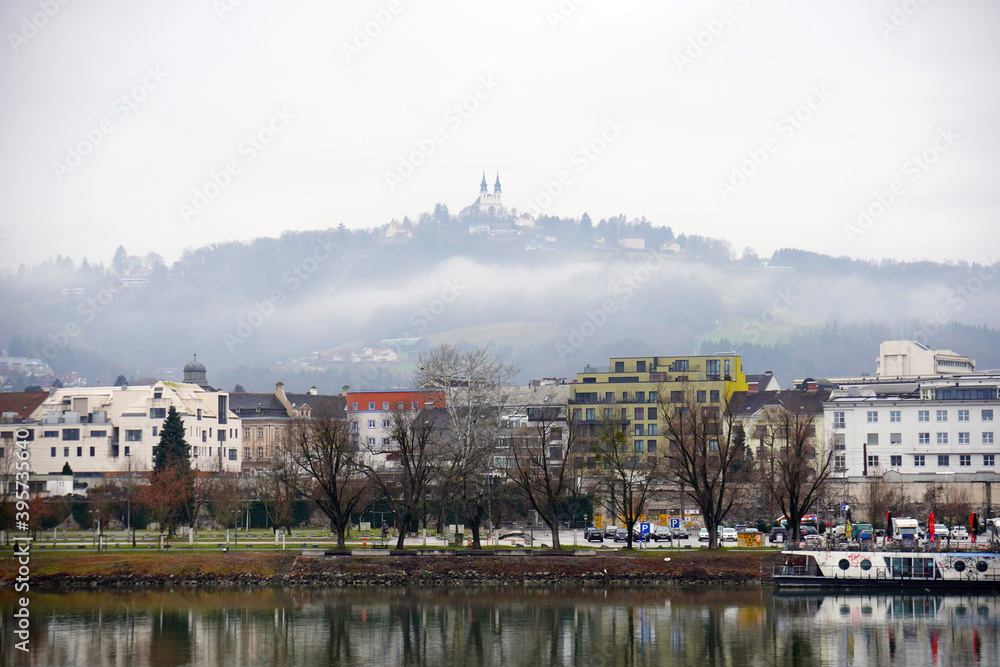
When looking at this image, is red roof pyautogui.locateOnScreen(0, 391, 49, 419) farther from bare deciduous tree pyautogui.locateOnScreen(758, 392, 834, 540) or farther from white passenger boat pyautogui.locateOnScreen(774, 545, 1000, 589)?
white passenger boat pyautogui.locateOnScreen(774, 545, 1000, 589)

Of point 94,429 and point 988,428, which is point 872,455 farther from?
point 94,429

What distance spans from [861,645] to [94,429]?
3778 inches

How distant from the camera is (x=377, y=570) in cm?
7550

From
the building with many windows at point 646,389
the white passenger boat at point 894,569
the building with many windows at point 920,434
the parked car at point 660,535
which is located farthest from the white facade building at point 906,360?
the white passenger boat at point 894,569

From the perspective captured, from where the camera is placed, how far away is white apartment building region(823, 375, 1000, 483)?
114m

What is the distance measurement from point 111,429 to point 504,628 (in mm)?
81584

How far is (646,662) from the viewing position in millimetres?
50125

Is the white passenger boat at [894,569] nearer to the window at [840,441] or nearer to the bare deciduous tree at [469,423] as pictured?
the bare deciduous tree at [469,423]

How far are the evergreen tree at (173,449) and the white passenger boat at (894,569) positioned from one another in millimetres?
52905

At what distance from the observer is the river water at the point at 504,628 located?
51.6m

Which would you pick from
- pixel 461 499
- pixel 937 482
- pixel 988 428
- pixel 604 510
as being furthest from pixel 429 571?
pixel 988 428

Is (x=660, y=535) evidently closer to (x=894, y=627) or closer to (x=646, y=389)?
(x=894, y=627)

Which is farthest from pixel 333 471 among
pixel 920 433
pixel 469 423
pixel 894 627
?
pixel 920 433

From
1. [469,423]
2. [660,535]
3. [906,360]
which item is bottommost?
[660,535]
